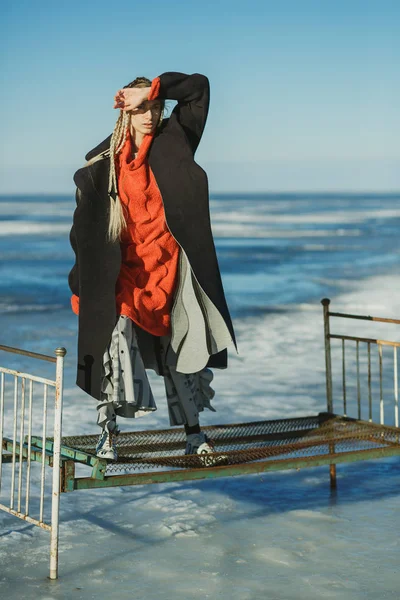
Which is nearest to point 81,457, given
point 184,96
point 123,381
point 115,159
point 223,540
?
point 123,381

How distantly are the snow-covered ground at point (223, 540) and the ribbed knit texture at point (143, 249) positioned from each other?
121 centimetres

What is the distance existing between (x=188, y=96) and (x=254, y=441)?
2.06m

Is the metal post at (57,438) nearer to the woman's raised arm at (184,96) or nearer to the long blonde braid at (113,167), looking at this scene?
the long blonde braid at (113,167)

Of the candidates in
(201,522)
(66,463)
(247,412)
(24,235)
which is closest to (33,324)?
(247,412)

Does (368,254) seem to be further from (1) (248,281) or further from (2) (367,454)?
(2) (367,454)

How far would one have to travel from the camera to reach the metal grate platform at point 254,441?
18.3ft

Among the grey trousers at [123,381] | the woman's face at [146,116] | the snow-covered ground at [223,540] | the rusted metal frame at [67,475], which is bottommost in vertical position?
the snow-covered ground at [223,540]

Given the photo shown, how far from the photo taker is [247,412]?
9.26 m

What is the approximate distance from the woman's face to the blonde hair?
0.04 metres

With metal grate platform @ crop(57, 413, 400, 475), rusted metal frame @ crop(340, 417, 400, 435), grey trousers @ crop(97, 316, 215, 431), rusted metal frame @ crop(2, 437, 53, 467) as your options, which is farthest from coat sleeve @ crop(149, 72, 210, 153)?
rusted metal frame @ crop(340, 417, 400, 435)

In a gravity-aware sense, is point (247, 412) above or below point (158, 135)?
below

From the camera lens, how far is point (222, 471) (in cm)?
542

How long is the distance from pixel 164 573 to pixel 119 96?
7.78 ft

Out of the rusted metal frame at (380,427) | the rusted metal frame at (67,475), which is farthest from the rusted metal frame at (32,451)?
the rusted metal frame at (380,427)
